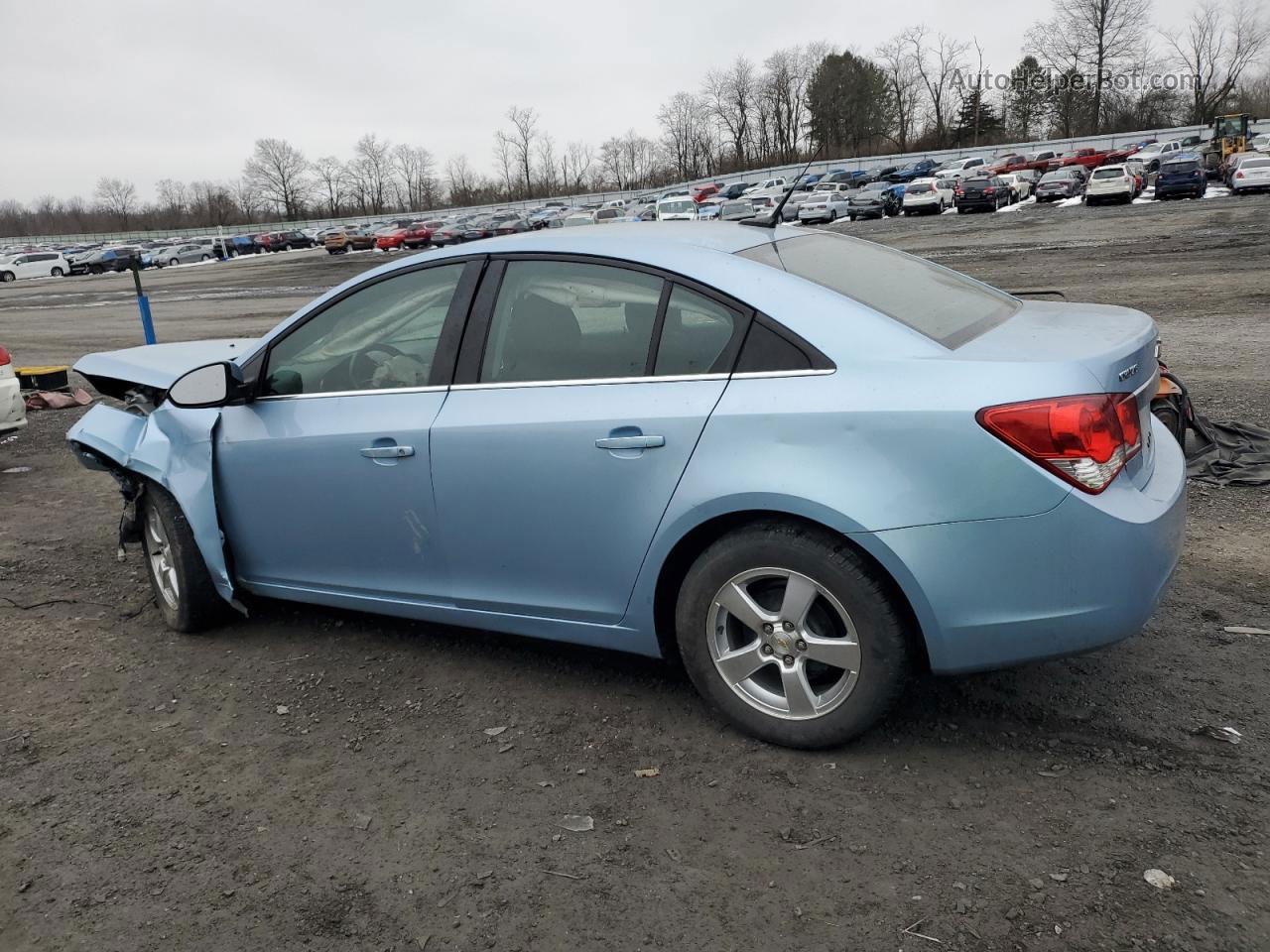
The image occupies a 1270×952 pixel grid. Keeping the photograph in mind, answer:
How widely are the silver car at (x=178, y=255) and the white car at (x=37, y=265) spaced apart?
5.40 meters

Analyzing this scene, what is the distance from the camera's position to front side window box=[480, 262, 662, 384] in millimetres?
3377

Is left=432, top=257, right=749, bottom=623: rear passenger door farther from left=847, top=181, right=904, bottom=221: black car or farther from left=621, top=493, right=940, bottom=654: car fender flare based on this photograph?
left=847, top=181, right=904, bottom=221: black car

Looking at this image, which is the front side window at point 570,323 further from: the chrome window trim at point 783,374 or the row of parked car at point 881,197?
the row of parked car at point 881,197

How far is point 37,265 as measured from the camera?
5866 cm

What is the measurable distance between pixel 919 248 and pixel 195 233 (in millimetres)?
99395

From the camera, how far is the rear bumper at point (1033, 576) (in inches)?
109

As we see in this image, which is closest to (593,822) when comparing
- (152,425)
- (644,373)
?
(644,373)

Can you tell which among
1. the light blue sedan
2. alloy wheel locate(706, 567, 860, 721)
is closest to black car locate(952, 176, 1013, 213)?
the light blue sedan

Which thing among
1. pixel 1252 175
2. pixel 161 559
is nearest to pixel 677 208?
pixel 1252 175

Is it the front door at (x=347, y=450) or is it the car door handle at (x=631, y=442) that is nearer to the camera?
the car door handle at (x=631, y=442)

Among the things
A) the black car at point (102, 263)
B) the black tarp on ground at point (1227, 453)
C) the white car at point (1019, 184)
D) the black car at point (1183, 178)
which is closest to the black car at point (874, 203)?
the white car at point (1019, 184)

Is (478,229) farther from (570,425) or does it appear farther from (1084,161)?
A: (570,425)

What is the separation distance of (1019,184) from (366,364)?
158 feet

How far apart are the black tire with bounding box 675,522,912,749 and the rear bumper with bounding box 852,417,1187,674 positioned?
95 mm
